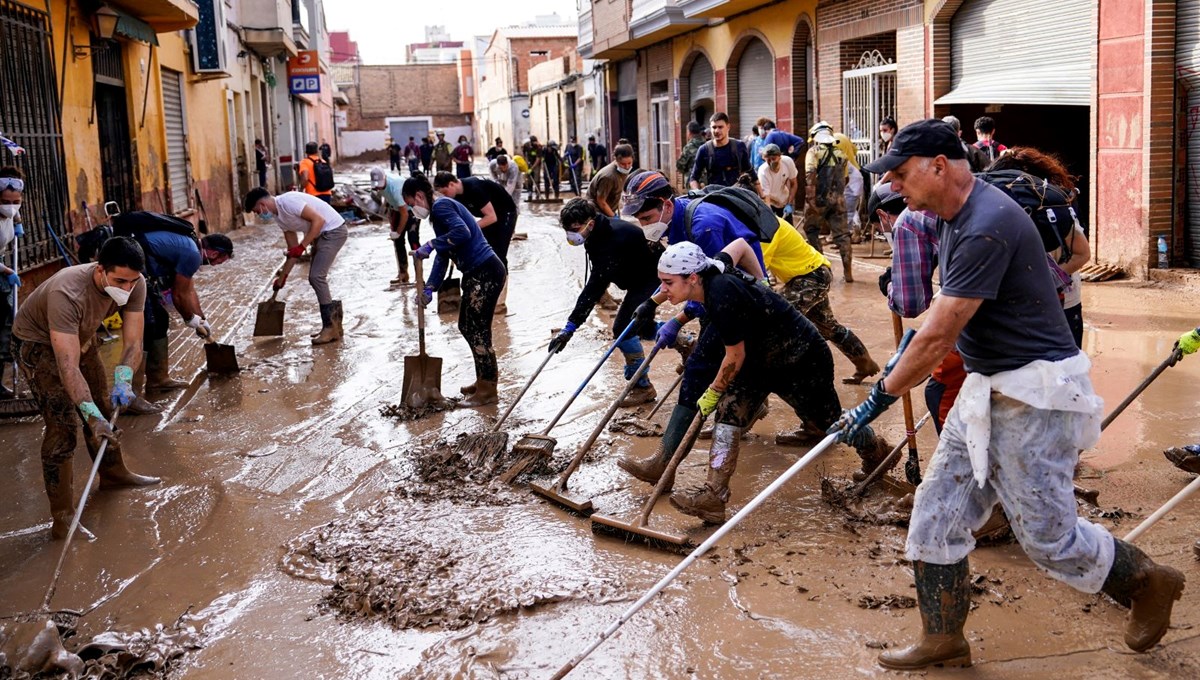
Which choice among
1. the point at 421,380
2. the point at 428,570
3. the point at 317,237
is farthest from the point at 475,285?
the point at 428,570

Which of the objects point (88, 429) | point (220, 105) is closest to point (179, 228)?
point (88, 429)

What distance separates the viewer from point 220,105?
20766 millimetres

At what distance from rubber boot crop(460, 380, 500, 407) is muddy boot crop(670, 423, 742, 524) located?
266cm

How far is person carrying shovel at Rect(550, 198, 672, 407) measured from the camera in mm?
6422

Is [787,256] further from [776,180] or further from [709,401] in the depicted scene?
[776,180]

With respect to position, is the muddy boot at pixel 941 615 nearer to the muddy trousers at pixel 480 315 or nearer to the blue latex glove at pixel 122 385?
the blue latex glove at pixel 122 385

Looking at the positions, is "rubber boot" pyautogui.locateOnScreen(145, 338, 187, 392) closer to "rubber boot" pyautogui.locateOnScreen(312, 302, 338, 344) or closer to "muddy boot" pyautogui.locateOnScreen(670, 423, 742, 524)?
"rubber boot" pyautogui.locateOnScreen(312, 302, 338, 344)

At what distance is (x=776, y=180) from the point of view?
36.2 ft

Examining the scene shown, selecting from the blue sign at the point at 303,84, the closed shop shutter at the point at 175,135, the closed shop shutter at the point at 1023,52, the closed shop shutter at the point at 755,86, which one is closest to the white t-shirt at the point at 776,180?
the closed shop shutter at the point at 1023,52

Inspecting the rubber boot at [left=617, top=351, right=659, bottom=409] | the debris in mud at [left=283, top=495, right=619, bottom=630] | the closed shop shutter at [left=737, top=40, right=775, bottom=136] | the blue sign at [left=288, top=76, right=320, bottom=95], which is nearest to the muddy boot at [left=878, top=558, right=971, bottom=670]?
the debris in mud at [left=283, top=495, right=619, bottom=630]

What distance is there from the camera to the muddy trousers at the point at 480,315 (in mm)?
7375

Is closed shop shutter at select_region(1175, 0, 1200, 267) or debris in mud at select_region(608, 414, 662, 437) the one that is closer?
debris in mud at select_region(608, 414, 662, 437)

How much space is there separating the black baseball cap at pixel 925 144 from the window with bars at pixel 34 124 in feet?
26.8

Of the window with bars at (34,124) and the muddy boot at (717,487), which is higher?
the window with bars at (34,124)
